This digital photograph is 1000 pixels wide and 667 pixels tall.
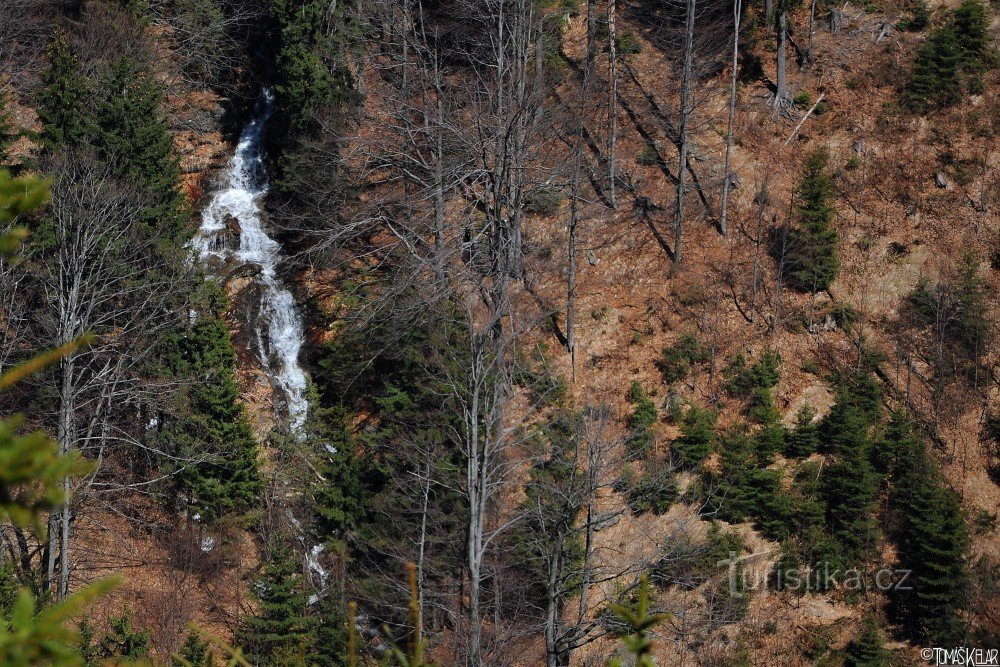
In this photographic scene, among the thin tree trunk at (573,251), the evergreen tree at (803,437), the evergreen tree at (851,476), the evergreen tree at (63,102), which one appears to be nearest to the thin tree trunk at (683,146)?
the thin tree trunk at (573,251)

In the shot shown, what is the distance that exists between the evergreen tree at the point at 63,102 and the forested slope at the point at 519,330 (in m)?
0.11

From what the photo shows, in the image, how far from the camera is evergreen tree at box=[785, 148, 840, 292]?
990 inches

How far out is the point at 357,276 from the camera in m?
26.8

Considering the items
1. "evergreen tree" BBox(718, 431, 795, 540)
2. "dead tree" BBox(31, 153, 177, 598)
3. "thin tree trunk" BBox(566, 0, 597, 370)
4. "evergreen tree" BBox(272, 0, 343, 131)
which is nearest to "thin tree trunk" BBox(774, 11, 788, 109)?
"thin tree trunk" BBox(566, 0, 597, 370)

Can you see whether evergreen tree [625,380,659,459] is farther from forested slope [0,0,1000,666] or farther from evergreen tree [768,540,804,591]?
evergreen tree [768,540,804,591]

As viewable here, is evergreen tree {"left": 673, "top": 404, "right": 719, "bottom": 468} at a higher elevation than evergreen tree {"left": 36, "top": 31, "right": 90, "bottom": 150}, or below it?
below

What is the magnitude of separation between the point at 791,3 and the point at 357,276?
17.0 meters

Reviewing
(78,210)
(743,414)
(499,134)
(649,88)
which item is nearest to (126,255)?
(78,210)

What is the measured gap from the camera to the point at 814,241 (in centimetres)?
2544

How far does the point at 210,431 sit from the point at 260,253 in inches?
321

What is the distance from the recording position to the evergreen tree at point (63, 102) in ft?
79.6

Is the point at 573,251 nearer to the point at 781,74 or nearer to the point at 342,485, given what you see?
the point at 342,485

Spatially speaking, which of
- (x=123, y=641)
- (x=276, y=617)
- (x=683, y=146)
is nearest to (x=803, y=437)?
(x=683, y=146)

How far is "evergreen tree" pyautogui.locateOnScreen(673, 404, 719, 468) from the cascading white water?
9.49 meters
